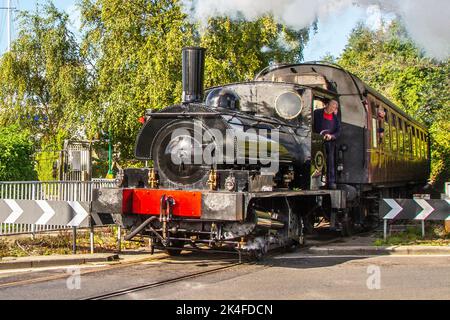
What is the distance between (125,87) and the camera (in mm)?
20375

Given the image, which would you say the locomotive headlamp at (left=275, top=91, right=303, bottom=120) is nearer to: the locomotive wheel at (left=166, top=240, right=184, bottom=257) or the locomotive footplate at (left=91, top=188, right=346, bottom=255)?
the locomotive footplate at (left=91, top=188, right=346, bottom=255)

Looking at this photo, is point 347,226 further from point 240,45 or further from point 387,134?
point 240,45

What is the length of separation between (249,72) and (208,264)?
11.7 m

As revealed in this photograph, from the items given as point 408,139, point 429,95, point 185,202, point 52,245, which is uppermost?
point 429,95

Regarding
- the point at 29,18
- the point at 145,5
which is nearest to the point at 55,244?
the point at 145,5

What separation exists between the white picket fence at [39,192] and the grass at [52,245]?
0.67ft

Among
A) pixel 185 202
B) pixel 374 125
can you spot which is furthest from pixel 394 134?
pixel 185 202

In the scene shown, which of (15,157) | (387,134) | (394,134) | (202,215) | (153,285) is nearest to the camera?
(153,285)

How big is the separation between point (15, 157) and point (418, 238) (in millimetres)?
9138

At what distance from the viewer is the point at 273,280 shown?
25.0 ft

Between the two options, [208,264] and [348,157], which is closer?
[208,264]

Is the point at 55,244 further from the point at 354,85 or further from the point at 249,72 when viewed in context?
the point at 249,72

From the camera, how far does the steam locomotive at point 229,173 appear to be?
843 centimetres

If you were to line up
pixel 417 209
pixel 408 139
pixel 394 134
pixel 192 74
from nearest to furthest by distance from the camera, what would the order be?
1. pixel 192 74
2. pixel 417 209
3. pixel 394 134
4. pixel 408 139
